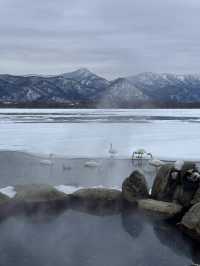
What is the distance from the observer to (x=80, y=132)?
28.4 metres

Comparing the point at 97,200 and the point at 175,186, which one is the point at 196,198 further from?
the point at 97,200

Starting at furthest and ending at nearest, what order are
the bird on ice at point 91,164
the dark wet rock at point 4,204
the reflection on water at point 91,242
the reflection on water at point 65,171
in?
the bird on ice at point 91,164 → the reflection on water at point 65,171 → the dark wet rock at point 4,204 → the reflection on water at point 91,242

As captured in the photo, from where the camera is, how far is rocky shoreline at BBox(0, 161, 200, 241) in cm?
1095

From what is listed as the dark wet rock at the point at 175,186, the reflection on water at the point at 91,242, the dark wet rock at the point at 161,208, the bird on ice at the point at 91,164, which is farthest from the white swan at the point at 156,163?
the reflection on water at the point at 91,242

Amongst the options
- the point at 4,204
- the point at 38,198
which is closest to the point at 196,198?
the point at 38,198

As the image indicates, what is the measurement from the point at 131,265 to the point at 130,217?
301 centimetres

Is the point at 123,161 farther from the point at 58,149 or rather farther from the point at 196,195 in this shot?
the point at 196,195

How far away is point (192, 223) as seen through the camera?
9.49 m

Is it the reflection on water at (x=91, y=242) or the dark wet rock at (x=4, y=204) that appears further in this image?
the dark wet rock at (x=4, y=204)

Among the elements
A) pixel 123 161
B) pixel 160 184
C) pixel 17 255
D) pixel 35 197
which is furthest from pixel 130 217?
pixel 123 161

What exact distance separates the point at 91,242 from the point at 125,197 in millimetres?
3242

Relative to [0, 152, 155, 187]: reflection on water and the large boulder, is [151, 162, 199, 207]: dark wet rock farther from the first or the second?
[0, 152, 155, 187]: reflection on water

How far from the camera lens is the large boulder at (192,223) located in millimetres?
9328

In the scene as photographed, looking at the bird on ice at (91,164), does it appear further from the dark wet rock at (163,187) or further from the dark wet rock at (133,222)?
the dark wet rock at (133,222)
